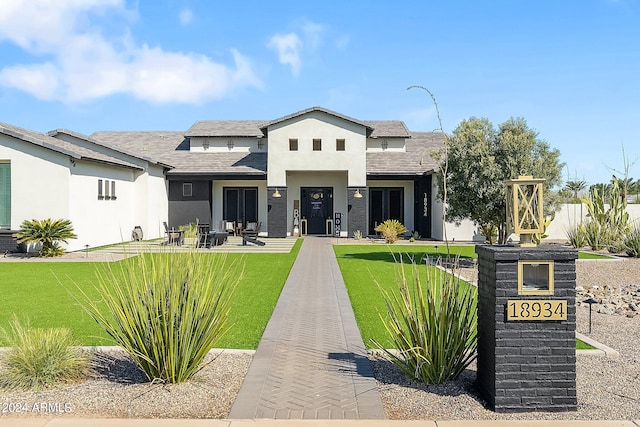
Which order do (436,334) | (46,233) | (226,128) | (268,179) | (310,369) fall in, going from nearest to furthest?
1. (436,334)
2. (310,369)
3. (46,233)
4. (268,179)
5. (226,128)

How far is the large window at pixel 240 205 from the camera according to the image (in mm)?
29109

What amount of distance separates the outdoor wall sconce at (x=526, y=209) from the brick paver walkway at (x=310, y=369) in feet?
7.00

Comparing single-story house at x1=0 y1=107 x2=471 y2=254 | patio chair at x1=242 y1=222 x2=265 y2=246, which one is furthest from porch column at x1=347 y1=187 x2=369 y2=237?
patio chair at x1=242 y1=222 x2=265 y2=246

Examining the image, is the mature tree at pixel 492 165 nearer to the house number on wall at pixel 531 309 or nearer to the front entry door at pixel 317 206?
the house number on wall at pixel 531 309

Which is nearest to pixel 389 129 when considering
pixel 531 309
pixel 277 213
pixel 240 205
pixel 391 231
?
pixel 277 213

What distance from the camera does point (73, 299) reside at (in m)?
9.64

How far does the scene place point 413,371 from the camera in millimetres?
5312

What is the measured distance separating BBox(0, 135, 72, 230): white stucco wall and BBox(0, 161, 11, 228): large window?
8.7 inches

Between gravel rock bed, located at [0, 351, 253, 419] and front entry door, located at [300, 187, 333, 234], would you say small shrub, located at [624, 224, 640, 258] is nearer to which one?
front entry door, located at [300, 187, 333, 234]

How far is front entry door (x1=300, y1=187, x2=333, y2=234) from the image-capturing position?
28875 millimetres

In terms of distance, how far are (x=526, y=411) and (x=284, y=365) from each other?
2604 mm

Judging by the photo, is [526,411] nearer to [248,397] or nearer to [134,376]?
[248,397]

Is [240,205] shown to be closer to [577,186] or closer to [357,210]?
[357,210]

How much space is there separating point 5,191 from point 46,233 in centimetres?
279
